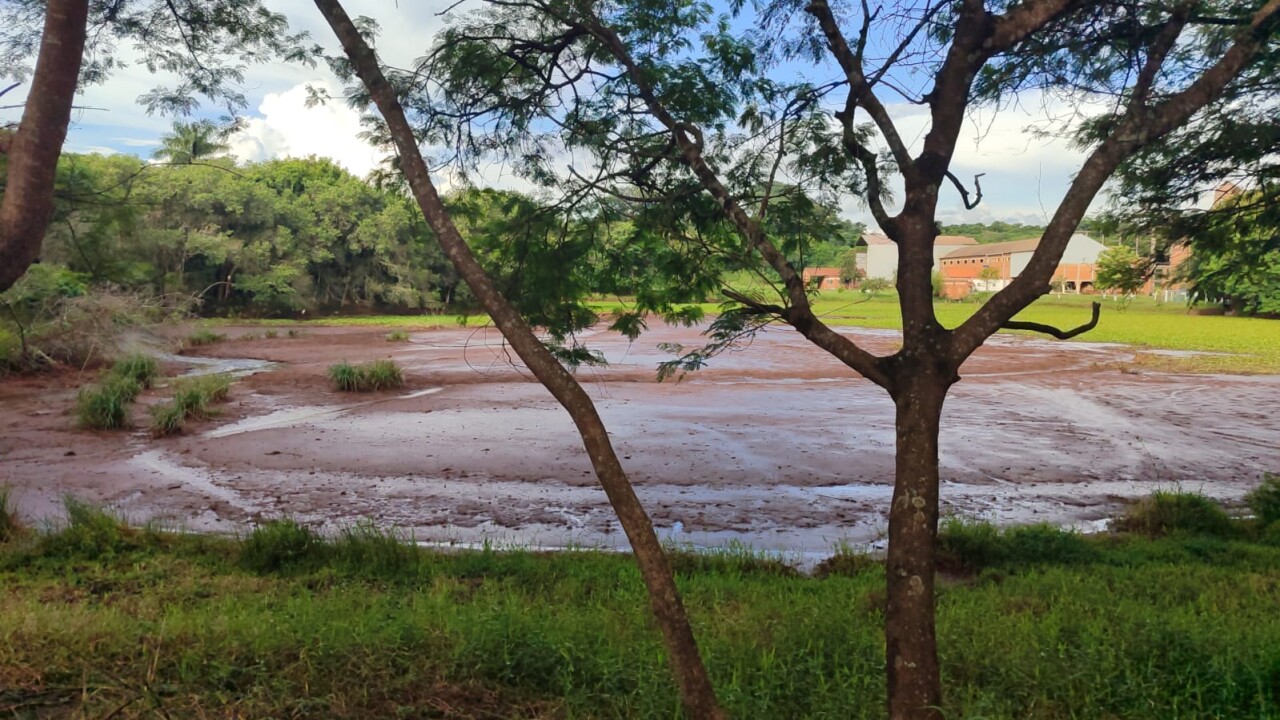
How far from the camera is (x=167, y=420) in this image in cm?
→ 1466

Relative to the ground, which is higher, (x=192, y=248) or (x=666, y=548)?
(x=192, y=248)

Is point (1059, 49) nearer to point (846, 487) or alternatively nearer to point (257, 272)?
point (846, 487)

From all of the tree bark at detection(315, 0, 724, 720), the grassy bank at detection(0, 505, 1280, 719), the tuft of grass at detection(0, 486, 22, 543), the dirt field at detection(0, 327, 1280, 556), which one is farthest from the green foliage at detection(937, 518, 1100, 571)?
the tuft of grass at detection(0, 486, 22, 543)

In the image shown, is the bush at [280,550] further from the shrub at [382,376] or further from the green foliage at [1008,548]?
the shrub at [382,376]

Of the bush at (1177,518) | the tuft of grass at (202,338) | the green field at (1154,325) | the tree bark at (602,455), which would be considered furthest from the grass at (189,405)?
the tuft of grass at (202,338)

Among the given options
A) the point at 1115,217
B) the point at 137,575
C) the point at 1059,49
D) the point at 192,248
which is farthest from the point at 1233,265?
the point at 192,248

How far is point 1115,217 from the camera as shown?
27.1 ft

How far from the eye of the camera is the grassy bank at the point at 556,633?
12.8 ft

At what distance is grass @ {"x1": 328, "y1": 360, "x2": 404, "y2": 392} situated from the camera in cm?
2033

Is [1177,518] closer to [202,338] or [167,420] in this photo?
[167,420]

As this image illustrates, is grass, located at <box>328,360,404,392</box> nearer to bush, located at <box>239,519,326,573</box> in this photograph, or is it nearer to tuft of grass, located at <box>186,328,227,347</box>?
bush, located at <box>239,519,326,573</box>

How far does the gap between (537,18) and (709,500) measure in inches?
277

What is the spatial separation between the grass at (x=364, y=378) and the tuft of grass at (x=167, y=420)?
17.3 feet

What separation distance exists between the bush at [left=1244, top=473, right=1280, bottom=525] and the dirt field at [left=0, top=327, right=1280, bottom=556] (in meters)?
1.68
